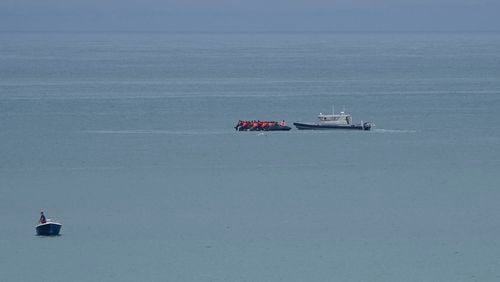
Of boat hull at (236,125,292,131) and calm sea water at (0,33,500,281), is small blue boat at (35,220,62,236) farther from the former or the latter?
boat hull at (236,125,292,131)

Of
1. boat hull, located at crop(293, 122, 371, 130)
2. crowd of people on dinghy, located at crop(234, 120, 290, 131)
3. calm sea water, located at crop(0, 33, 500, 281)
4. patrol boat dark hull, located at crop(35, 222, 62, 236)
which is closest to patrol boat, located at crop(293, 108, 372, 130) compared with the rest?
boat hull, located at crop(293, 122, 371, 130)

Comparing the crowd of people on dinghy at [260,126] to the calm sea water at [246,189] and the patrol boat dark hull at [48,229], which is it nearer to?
the calm sea water at [246,189]

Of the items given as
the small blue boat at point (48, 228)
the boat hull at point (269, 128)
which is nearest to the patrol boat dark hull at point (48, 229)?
the small blue boat at point (48, 228)

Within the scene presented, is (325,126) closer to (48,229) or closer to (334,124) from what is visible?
(334,124)

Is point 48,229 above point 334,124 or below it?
below

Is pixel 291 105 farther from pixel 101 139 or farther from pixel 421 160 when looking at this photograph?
pixel 421 160

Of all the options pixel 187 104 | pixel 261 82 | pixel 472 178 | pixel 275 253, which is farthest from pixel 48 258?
pixel 261 82

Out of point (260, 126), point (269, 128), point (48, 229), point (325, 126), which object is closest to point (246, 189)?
point (48, 229)

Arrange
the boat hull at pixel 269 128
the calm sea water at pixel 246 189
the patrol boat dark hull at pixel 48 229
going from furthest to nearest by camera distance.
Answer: the boat hull at pixel 269 128, the patrol boat dark hull at pixel 48 229, the calm sea water at pixel 246 189
